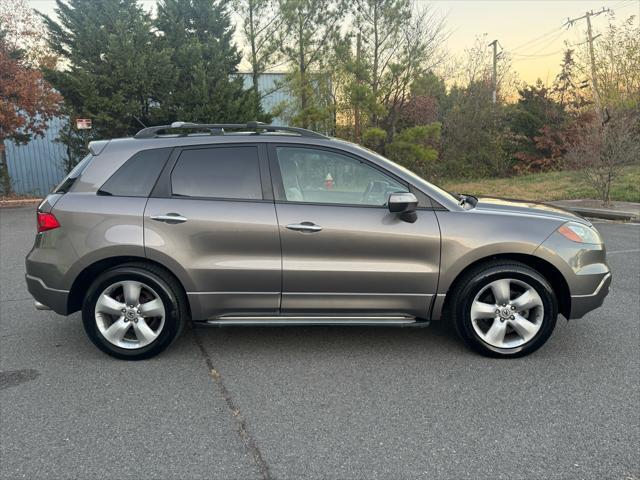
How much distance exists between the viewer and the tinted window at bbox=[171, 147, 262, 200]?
366 cm

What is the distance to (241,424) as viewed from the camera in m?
2.83

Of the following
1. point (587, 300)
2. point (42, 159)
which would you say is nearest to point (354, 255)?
point (587, 300)

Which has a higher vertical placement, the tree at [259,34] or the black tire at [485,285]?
the tree at [259,34]

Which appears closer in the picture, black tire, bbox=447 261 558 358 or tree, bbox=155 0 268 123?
black tire, bbox=447 261 558 358

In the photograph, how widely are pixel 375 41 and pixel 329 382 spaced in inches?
521

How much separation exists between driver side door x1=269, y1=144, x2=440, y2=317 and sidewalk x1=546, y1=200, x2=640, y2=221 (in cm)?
870

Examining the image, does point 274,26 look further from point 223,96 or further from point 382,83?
point 382,83

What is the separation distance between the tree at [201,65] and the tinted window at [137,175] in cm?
1326

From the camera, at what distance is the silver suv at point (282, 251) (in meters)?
3.56

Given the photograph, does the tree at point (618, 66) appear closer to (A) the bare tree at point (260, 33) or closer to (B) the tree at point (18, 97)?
(A) the bare tree at point (260, 33)

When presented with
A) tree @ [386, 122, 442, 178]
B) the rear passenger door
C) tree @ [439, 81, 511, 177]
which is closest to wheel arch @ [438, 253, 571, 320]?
the rear passenger door

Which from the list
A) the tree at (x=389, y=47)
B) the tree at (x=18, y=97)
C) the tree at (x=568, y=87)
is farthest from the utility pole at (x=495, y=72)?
the tree at (x=18, y=97)

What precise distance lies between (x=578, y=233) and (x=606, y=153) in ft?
34.3

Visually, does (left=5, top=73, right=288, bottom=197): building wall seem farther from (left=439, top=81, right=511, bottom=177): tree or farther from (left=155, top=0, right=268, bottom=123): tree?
(left=439, top=81, right=511, bottom=177): tree
